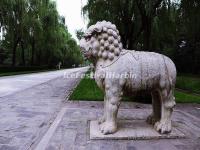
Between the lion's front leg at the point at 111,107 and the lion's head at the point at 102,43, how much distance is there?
63 cm

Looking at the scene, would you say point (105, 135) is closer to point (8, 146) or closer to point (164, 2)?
point (8, 146)

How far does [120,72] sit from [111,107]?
677mm

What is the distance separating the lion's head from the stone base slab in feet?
4.64

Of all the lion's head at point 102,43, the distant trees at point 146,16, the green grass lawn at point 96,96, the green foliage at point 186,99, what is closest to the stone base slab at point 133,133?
the lion's head at point 102,43

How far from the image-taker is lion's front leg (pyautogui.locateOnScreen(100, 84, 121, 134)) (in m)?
5.41

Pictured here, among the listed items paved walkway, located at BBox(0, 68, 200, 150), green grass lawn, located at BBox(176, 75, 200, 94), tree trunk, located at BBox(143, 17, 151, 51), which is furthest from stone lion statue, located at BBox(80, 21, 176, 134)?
green grass lawn, located at BBox(176, 75, 200, 94)

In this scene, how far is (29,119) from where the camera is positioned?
6.87 m

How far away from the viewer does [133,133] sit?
5.48 m

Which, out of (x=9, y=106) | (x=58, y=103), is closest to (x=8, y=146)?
(x=9, y=106)

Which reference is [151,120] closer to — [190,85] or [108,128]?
[108,128]

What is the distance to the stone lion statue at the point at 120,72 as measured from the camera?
5438mm

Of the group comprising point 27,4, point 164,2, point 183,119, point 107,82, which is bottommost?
point 183,119

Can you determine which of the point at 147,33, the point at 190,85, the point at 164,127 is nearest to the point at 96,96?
the point at 147,33

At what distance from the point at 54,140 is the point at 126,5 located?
38.8 feet
